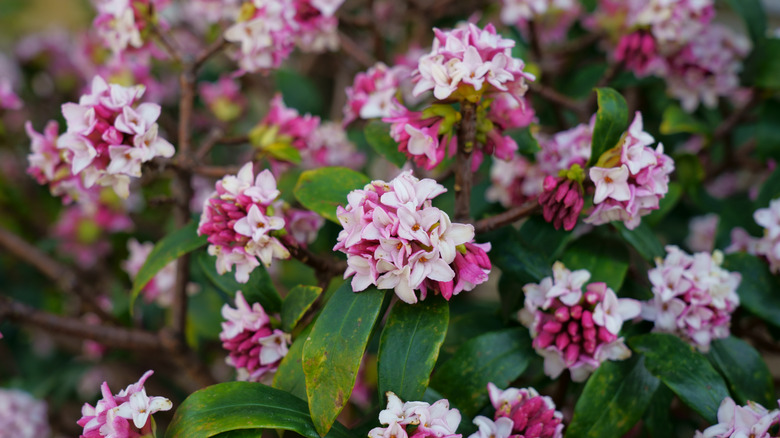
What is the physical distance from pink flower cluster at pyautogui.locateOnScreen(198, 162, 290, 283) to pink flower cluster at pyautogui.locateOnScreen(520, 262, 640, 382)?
297 mm

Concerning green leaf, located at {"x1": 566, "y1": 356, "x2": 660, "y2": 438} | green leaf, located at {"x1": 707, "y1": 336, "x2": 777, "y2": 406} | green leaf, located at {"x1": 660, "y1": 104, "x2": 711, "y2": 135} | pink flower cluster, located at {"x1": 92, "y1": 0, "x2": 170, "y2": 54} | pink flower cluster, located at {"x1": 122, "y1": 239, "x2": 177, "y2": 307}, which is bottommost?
pink flower cluster, located at {"x1": 122, "y1": 239, "x2": 177, "y2": 307}

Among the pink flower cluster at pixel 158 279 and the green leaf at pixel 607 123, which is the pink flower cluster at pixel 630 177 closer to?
the green leaf at pixel 607 123

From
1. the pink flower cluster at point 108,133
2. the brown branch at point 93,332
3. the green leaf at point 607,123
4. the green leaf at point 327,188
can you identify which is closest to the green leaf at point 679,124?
the green leaf at point 607,123

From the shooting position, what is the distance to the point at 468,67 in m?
0.65

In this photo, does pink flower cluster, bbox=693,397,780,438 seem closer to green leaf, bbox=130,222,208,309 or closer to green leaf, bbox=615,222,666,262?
green leaf, bbox=615,222,666,262

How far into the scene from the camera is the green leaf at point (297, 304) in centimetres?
68

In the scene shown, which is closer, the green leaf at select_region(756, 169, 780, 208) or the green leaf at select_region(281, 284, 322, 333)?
the green leaf at select_region(281, 284, 322, 333)

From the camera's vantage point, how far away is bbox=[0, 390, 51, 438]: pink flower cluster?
1.09m

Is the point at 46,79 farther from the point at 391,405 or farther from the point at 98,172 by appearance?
the point at 391,405

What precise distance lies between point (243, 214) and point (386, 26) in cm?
102

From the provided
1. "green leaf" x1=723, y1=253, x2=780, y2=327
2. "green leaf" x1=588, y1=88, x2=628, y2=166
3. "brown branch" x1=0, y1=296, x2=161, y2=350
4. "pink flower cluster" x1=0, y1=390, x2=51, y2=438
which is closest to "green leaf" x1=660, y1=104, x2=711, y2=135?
"green leaf" x1=723, y1=253, x2=780, y2=327

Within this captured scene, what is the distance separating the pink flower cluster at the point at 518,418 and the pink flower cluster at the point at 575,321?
0.20 ft

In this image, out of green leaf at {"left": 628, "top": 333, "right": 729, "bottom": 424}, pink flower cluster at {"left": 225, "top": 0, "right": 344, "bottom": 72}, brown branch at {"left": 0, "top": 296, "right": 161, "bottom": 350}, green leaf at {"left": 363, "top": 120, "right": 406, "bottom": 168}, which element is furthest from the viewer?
brown branch at {"left": 0, "top": 296, "right": 161, "bottom": 350}

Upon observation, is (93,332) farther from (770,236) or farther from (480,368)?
(770,236)
